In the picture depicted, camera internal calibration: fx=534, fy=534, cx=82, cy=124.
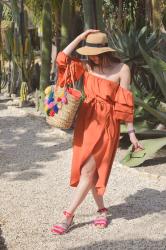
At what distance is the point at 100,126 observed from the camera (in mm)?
3971

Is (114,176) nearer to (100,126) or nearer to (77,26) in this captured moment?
(100,126)

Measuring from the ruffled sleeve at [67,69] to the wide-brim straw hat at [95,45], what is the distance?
0.13m

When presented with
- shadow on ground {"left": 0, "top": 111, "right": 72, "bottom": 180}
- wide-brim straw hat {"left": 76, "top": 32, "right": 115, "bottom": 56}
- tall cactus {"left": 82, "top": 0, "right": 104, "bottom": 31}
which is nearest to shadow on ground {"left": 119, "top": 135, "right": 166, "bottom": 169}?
shadow on ground {"left": 0, "top": 111, "right": 72, "bottom": 180}

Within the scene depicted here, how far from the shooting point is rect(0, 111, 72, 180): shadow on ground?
616 centimetres

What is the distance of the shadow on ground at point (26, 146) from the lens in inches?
242

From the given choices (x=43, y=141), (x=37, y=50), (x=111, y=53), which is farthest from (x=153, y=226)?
(x=37, y=50)

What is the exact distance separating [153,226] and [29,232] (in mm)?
973

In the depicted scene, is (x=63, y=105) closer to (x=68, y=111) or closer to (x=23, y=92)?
(x=68, y=111)

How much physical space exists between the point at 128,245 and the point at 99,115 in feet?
3.18

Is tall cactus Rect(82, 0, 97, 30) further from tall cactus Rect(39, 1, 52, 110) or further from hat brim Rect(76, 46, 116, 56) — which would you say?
hat brim Rect(76, 46, 116, 56)

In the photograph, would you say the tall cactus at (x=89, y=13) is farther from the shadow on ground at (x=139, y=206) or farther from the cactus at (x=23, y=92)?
the cactus at (x=23, y=92)

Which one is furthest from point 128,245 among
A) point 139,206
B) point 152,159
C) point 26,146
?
point 26,146

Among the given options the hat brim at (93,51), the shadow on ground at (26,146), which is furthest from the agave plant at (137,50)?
the hat brim at (93,51)

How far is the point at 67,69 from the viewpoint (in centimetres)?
400
